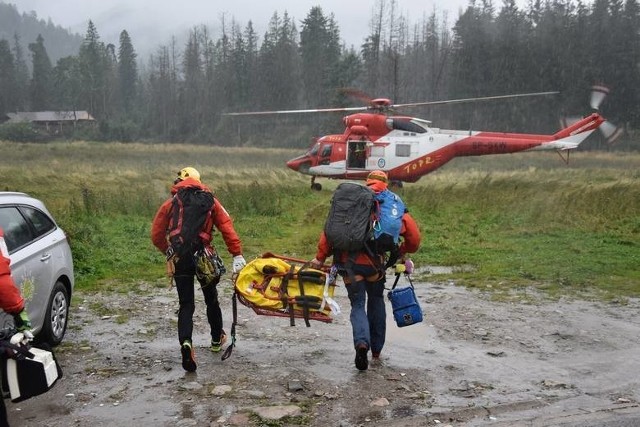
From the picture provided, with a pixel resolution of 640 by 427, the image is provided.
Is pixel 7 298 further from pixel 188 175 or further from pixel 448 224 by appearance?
pixel 448 224

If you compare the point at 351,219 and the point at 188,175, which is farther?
the point at 188,175

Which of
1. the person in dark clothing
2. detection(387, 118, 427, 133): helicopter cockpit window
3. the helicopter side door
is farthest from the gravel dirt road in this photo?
the helicopter side door

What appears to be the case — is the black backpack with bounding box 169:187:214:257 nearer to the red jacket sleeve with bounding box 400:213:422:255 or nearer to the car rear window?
the car rear window

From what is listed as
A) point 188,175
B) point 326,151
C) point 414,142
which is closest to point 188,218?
point 188,175

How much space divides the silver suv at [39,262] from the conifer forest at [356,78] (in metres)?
24.5

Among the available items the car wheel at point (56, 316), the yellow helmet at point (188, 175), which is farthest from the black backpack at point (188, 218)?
the car wheel at point (56, 316)

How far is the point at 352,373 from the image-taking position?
571 cm

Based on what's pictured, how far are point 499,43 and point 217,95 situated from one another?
122 ft

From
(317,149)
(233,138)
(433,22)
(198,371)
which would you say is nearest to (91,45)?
(233,138)

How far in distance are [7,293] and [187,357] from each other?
2064 millimetres

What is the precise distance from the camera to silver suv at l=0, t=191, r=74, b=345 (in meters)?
5.70

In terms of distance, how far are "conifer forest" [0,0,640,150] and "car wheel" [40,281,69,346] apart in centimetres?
2457

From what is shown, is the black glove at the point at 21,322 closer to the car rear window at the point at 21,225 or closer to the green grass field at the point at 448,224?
the car rear window at the point at 21,225

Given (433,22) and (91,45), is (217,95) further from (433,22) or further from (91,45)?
(433,22)
